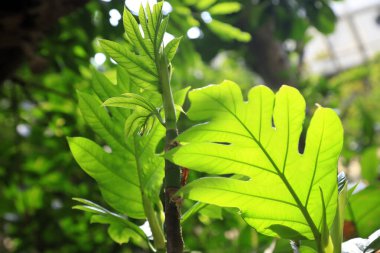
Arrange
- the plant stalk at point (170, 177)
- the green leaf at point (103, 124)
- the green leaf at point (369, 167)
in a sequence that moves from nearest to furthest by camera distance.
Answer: the plant stalk at point (170, 177)
the green leaf at point (103, 124)
the green leaf at point (369, 167)

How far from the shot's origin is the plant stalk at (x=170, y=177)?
32cm

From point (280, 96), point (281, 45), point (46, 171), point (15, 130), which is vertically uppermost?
point (280, 96)

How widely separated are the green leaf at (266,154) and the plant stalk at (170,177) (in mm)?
16

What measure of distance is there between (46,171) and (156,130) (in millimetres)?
→ 1048

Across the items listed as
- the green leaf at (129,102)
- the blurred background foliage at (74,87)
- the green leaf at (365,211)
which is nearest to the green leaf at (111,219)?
the green leaf at (129,102)

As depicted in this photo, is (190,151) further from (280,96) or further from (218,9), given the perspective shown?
(218,9)

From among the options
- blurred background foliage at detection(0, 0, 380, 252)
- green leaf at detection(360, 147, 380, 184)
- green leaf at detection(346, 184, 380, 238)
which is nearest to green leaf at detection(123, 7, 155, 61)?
green leaf at detection(346, 184, 380, 238)

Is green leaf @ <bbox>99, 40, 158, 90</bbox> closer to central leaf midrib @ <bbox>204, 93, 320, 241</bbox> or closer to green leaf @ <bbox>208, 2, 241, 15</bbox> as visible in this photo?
central leaf midrib @ <bbox>204, 93, 320, 241</bbox>

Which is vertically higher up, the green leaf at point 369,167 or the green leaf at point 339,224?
the green leaf at point 339,224

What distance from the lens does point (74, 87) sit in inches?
49.9

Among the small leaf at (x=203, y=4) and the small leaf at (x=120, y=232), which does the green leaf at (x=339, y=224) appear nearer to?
the small leaf at (x=120, y=232)

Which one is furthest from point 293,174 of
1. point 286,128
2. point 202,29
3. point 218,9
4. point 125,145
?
point 202,29

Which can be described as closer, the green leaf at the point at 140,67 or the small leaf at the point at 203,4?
the green leaf at the point at 140,67

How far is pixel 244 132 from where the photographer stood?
0.35 metres
